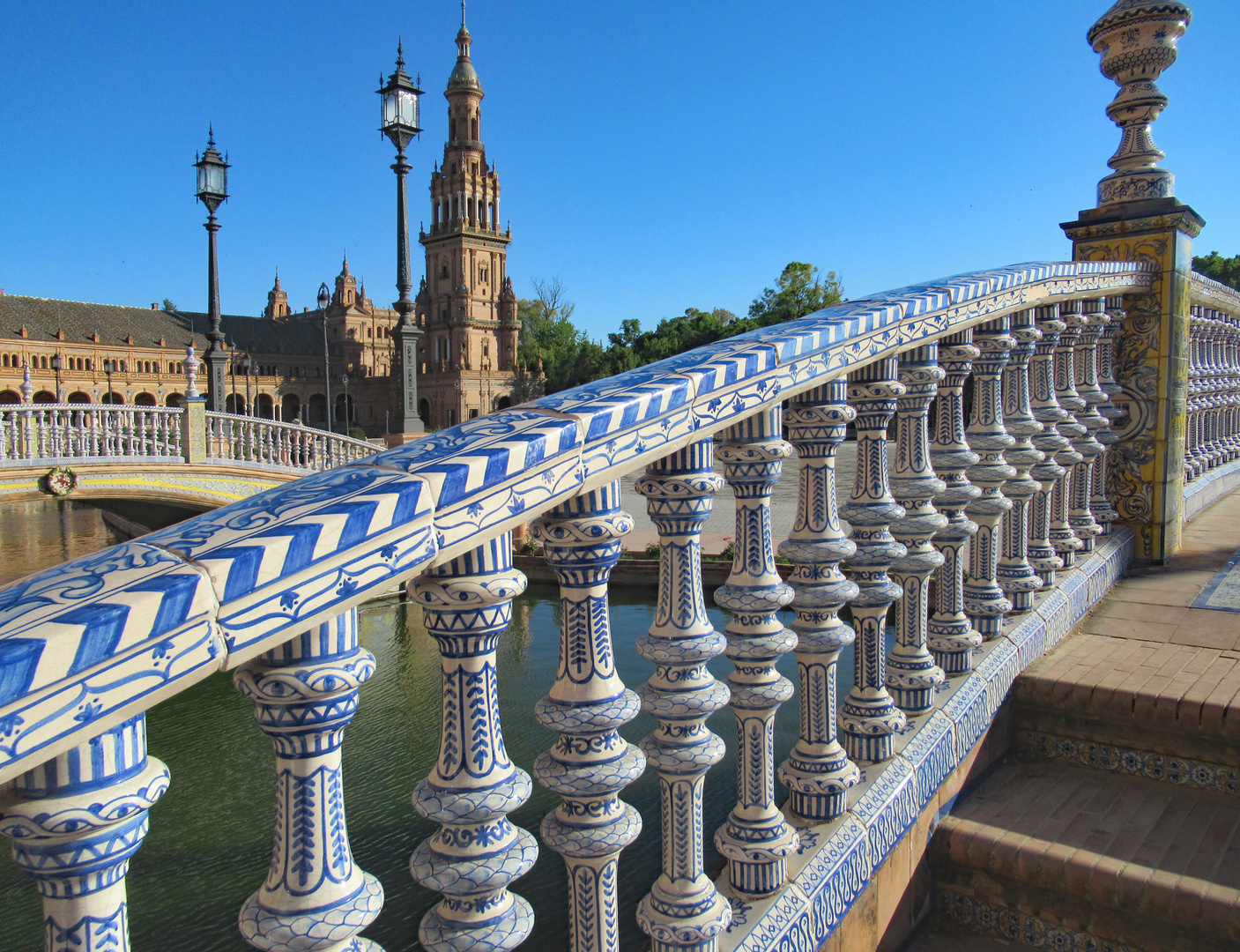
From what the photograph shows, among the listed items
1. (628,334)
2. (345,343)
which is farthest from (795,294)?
(345,343)

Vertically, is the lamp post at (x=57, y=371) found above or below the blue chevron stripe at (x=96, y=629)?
above

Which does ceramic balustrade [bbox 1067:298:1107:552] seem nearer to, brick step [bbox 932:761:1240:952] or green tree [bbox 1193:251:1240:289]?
brick step [bbox 932:761:1240:952]

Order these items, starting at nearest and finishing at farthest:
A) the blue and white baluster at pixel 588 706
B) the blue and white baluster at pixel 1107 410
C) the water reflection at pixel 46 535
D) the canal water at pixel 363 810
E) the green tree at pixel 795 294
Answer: the blue and white baluster at pixel 588 706 < the blue and white baluster at pixel 1107 410 < the canal water at pixel 363 810 < the water reflection at pixel 46 535 < the green tree at pixel 795 294

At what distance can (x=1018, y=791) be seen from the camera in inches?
101

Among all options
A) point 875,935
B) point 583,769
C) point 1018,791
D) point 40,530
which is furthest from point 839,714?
point 40,530

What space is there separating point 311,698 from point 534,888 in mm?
4721

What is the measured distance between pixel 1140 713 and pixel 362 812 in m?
4.66

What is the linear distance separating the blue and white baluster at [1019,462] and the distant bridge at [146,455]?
1050 cm

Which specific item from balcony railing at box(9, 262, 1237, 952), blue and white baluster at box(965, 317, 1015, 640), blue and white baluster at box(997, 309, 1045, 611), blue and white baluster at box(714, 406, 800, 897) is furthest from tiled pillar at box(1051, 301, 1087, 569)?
blue and white baluster at box(714, 406, 800, 897)

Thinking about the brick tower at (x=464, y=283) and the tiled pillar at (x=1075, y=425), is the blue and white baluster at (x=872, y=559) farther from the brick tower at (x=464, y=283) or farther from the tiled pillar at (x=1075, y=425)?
the brick tower at (x=464, y=283)

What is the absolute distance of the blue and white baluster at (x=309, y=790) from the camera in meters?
0.93

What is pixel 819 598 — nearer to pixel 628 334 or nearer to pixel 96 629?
pixel 96 629

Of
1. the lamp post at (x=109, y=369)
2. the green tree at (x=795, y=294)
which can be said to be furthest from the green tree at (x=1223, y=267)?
the lamp post at (x=109, y=369)

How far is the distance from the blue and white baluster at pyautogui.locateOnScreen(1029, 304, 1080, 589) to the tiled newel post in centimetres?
253
